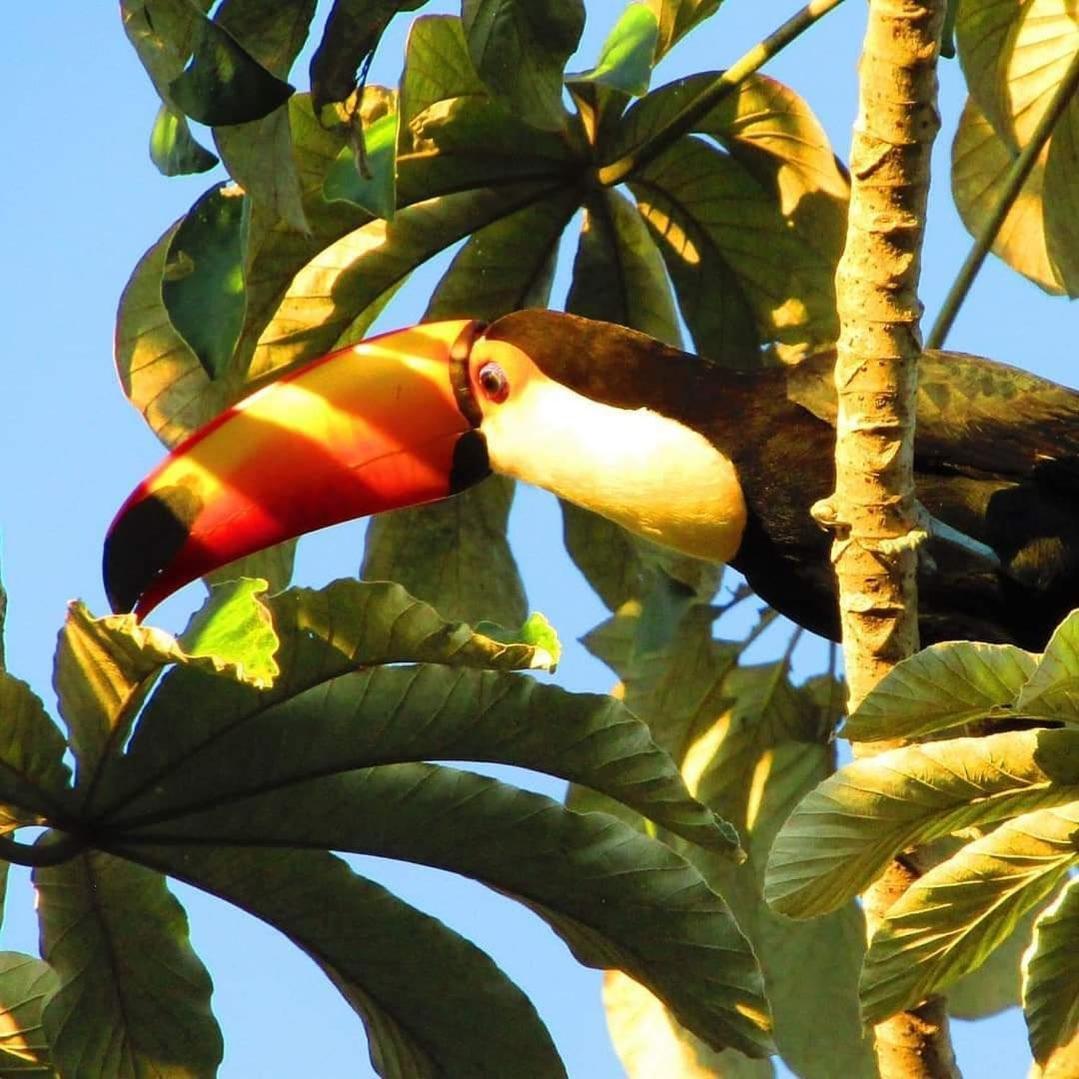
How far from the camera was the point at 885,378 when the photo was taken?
2240 millimetres

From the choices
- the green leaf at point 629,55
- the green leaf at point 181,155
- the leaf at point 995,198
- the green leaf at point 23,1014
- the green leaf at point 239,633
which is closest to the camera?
the green leaf at point 239,633

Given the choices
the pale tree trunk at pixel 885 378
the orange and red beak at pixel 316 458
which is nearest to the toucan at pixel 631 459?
the orange and red beak at pixel 316 458

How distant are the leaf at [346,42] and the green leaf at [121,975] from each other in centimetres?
99

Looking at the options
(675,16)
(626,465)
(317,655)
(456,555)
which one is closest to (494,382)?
(626,465)

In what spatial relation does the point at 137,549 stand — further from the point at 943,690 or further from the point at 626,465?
the point at 943,690

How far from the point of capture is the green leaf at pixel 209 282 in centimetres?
241

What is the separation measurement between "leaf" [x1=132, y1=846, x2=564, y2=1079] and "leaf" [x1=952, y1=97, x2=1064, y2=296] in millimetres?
2004

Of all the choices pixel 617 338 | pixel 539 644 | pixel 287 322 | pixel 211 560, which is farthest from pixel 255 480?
pixel 539 644

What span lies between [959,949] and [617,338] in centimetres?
143

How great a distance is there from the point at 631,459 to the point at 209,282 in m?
0.94

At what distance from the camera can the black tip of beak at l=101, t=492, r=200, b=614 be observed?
2.88 meters

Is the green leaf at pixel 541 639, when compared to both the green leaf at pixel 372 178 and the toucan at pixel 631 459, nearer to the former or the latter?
the green leaf at pixel 372 178

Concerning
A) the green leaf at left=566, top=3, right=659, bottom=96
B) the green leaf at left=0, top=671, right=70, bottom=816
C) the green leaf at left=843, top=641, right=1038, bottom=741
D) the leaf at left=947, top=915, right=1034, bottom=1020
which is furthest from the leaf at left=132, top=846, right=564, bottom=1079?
the leaf at left=947, top=915, right=1034, bottom=1020

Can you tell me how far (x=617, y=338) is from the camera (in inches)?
126
